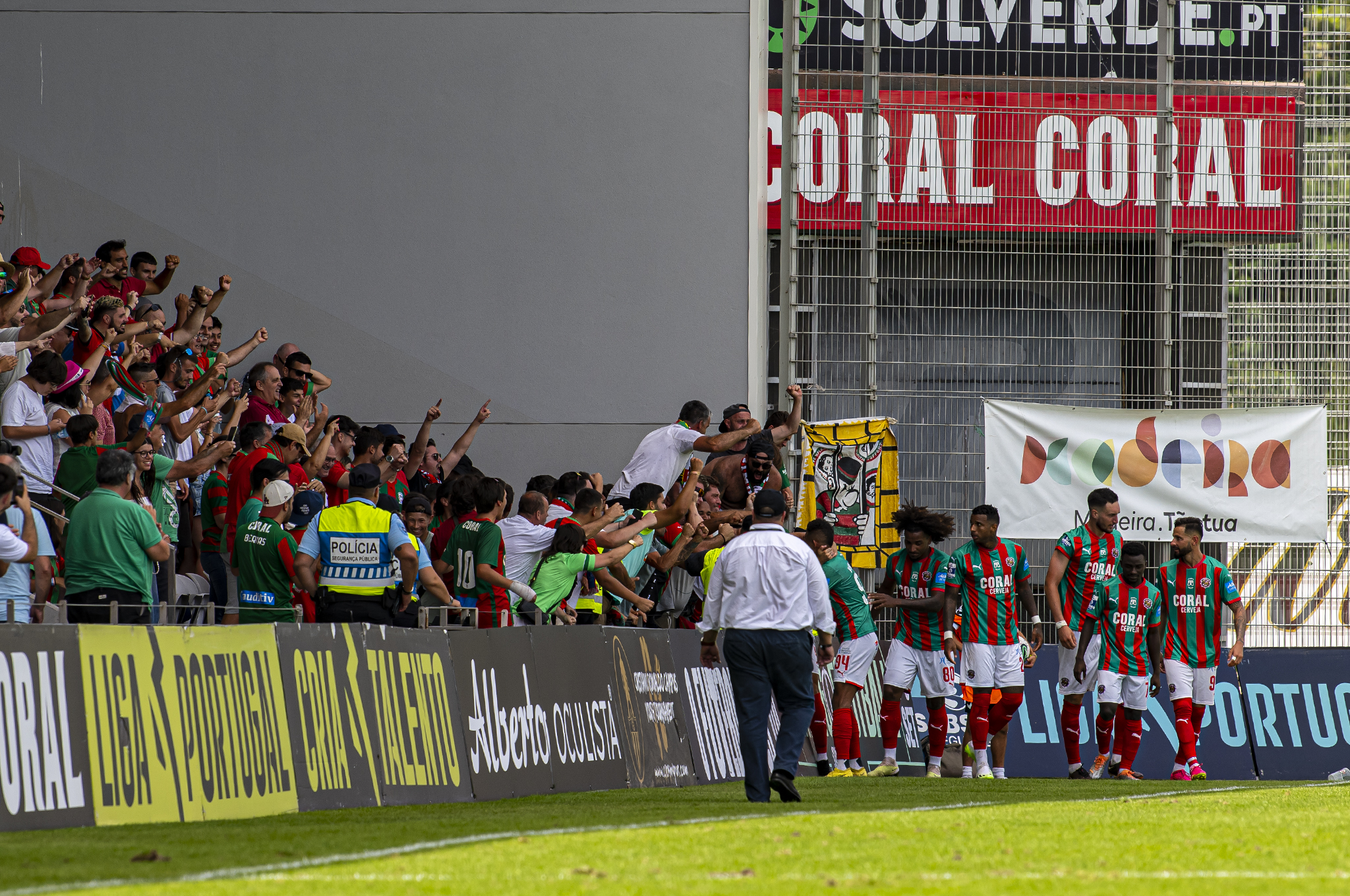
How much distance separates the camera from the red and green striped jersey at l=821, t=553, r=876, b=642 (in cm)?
1396

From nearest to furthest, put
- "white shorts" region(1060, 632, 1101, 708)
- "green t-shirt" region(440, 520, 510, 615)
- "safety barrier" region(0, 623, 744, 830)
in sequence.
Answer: "safety barrier" region(0, 623, 744, 830) → "green t-shirt" region(440, 520, 510, 615) → "white shorts" region(1060, 632, 1101, 708)

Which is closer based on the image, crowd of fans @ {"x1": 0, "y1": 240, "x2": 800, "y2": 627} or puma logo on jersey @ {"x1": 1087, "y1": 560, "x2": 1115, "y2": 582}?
crowd of fans @ {"x1": 0, "y1": 240, "x2": 800, "y2": 627}

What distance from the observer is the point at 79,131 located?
16.9m

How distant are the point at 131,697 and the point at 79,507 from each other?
1445 mm

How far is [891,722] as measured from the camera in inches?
560

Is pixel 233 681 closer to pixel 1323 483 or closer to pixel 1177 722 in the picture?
pixel 1177 722

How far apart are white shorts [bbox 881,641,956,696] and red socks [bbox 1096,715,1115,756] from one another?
175 cm

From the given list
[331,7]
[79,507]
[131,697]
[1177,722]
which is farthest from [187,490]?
[1177,722]

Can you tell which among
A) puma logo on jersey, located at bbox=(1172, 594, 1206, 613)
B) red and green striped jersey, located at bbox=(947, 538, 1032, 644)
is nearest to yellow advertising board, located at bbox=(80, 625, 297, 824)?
red and green striped jersey, located at bbox=(947, 538, 1032, 644)

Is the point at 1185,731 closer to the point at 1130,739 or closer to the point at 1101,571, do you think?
the point at 1130,739

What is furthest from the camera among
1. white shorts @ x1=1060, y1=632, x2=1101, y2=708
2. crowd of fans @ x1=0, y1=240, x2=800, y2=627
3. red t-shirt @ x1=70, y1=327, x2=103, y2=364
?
white shorts @ x1=1060, y1=632, x2=1101, y2=708

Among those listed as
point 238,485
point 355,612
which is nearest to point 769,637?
point 355,612

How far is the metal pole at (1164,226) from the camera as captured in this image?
16.1 metres

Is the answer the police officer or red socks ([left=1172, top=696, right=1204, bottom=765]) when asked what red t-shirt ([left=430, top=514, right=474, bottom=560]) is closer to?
the police officer
